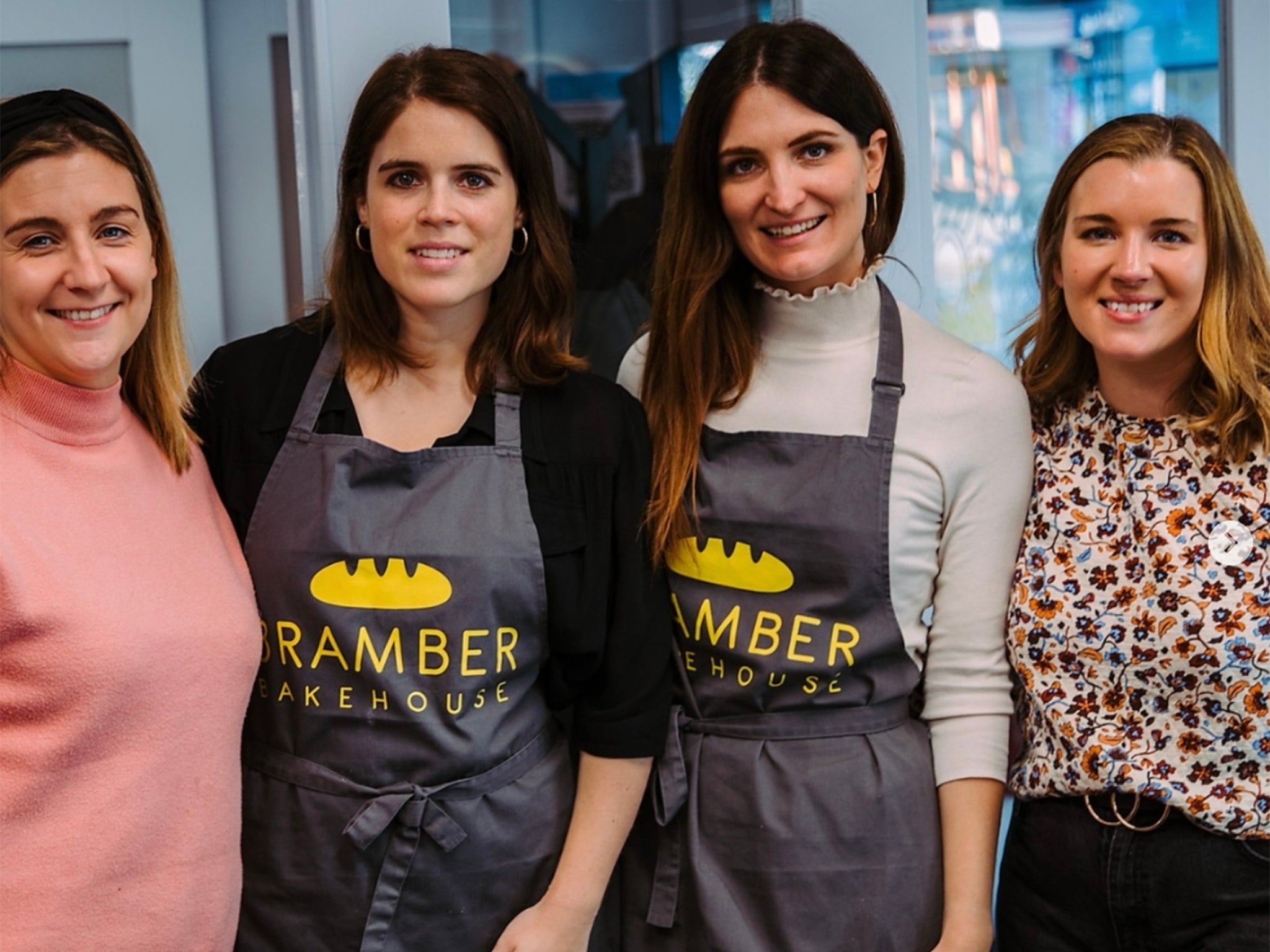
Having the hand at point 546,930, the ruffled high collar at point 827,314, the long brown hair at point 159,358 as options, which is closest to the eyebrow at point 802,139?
the ruffled high collar at point 827,314

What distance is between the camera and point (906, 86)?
178 centimetres

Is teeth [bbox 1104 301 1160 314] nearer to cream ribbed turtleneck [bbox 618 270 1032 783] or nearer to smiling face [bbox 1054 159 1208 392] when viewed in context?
smiling face [bbox 1054 159 1208 392]

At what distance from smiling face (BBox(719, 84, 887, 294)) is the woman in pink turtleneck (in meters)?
0.64

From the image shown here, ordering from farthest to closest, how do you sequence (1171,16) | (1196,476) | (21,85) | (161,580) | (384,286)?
(1171,16) → (21,85) → (384,286) → (1196,476) → (161,580)

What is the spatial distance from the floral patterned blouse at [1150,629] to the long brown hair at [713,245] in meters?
0.40

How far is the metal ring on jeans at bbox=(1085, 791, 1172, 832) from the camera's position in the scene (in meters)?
1.35

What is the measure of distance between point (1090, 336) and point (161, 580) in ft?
3.35

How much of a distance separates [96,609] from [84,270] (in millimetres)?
320

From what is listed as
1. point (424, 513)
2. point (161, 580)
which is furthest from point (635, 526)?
point (161, 580)

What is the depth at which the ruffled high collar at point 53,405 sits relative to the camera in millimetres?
1201

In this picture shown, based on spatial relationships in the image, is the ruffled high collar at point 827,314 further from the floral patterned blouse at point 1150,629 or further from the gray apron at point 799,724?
the floral patterned blouse at point 1150,629

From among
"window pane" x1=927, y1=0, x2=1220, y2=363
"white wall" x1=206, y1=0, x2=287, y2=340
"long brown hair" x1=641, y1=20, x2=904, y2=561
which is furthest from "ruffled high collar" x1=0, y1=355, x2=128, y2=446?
"window pane" x1=927, y1=0, x2=1220, y2=363

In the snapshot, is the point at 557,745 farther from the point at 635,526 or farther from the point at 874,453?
the point at 874,453

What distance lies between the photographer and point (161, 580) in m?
1.25
